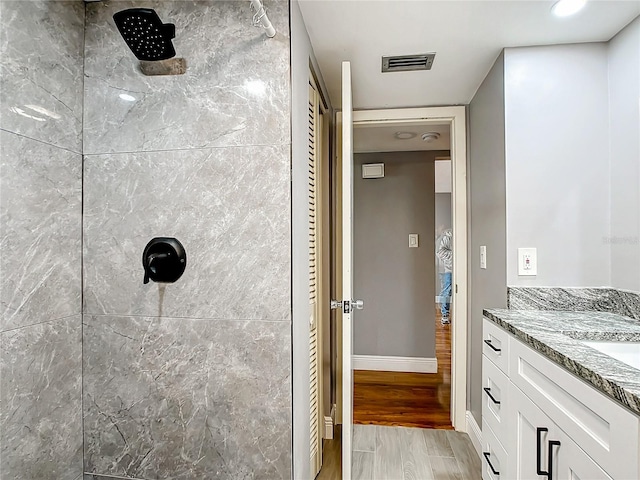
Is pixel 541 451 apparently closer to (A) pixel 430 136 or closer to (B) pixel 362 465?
(B) pixel 362 465

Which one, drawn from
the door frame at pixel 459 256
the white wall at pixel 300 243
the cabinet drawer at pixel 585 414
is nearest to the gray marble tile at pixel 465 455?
the door frame at pixel 459 256

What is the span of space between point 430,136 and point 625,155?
178 centimetres

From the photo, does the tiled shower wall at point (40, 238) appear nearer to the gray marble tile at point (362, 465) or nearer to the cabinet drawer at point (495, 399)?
the gray marble tile at point (362, 465)

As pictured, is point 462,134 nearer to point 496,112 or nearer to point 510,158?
point 496,112

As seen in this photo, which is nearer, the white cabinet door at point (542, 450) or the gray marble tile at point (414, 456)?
the white cabinet door at point (542, 450)

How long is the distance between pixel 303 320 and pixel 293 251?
1.17ft

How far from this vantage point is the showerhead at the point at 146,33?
1268 mm

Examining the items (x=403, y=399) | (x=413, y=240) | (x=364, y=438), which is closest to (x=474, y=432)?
(x=364, y=438)

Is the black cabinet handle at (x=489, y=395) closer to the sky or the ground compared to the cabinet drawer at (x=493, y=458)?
closer to the sky

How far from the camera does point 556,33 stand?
5.74 feet

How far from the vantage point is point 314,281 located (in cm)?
206

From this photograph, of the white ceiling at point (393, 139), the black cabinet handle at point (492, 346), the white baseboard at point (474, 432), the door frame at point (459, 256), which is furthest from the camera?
the white ceiling at point (393, 139)

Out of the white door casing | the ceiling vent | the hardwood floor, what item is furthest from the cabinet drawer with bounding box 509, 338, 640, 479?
the hardwood floor

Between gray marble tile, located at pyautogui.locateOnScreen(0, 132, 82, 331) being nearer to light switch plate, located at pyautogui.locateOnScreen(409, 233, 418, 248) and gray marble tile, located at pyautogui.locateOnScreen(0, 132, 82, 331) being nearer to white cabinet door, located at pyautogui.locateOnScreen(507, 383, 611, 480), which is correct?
white cabinet door, located at pyautogui.locateOnScreen(507, 383, 611, 480)
